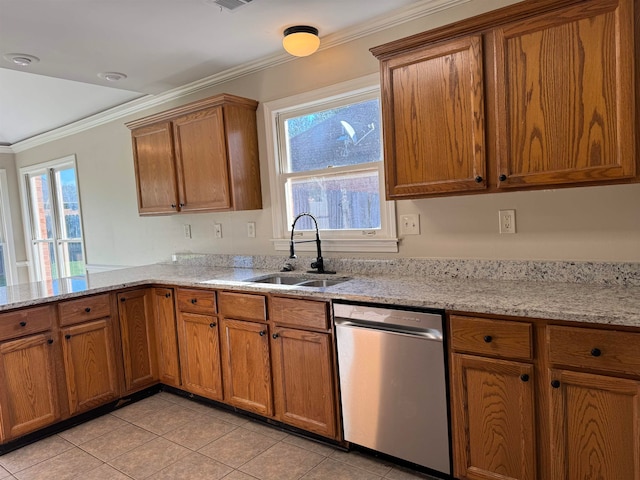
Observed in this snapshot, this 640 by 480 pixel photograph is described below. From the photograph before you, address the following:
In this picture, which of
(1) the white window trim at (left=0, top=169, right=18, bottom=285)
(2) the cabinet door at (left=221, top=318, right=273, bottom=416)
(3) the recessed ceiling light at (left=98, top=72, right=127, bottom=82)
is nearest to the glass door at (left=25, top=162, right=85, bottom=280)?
(1) the white window trim at (left=0, top=169, right=18, bottom=285)

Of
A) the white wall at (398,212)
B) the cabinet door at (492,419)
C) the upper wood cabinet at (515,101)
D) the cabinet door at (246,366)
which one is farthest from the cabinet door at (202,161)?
the cabinet door at (492,419)

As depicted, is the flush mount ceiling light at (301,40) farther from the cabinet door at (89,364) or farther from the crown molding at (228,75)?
the cabinet door at (89,364)

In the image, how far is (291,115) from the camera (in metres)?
3.08

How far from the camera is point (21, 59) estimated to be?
2814 mm

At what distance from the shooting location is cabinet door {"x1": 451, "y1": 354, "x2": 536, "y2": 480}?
67.1 inches

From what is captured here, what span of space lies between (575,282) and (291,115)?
6.79ft

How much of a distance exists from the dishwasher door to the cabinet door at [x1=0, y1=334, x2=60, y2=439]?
6.00 feet

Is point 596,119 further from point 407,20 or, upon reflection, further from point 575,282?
point 407,20

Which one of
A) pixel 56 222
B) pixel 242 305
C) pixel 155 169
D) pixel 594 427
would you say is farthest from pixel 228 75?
pixel 56 222

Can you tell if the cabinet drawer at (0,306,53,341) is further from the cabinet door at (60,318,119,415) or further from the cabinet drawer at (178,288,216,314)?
the cabinet drawer at (178,288,216,314)

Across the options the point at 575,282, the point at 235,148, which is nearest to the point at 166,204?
the point at 235,148

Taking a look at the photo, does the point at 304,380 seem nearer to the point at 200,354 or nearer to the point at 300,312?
the point at 300,312

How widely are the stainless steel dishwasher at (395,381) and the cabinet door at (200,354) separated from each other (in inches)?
38.4

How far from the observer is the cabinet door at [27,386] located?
8.11ft
